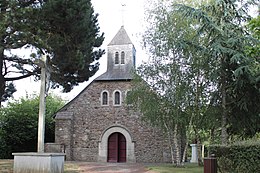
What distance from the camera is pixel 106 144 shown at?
23391 millimetres

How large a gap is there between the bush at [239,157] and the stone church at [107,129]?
10114 mm

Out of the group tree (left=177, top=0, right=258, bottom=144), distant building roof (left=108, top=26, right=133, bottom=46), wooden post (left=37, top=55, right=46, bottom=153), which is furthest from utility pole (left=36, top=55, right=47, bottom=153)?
distant building roof (left=108, top=26, right=133, bottom=46)

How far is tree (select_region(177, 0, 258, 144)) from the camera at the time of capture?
48.9 ft

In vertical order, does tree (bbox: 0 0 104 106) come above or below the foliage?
above

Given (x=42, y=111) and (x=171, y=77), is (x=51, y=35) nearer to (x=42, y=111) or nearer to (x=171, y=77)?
(x=42, y=111)

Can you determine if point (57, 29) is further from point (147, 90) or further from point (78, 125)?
point (78, 125)

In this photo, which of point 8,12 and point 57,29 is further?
point 57,29

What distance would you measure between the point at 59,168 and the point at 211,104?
9505mm

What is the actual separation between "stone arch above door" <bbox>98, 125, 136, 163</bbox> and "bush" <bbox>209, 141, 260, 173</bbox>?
1097 centimetres

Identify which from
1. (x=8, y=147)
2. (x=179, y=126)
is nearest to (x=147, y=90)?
(x=179, y=126)

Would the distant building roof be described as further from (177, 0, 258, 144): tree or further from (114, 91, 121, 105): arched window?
(177, 0, 258, 144): tree

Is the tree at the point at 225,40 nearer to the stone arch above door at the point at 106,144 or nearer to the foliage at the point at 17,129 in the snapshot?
the stone arch above door at the point at 106,144

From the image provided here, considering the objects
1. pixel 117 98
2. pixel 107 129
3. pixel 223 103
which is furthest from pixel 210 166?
pixel 117 98

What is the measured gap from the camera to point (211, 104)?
17.3m
